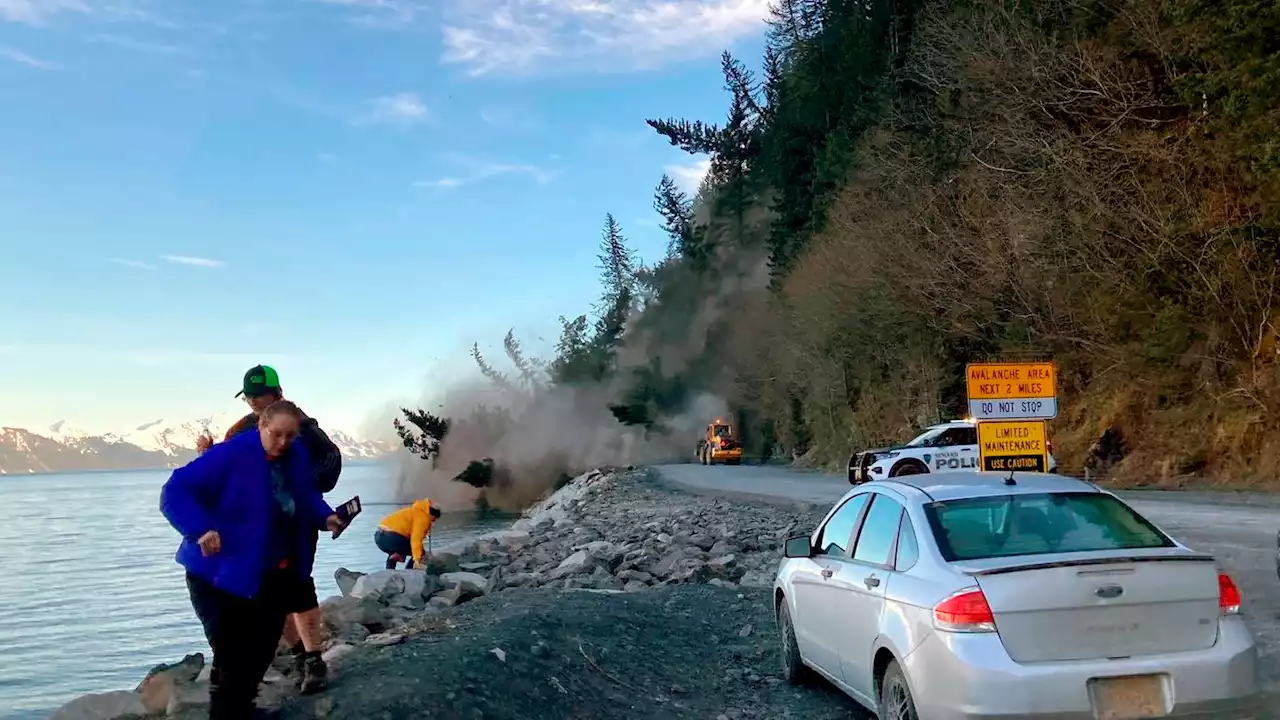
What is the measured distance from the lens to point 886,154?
1442 inches

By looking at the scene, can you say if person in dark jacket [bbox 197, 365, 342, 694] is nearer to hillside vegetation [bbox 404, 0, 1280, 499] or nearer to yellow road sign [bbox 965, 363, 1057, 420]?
yellow road sign [bbox 965, 363, 1057, 420]

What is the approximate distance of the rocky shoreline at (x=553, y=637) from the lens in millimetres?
6434

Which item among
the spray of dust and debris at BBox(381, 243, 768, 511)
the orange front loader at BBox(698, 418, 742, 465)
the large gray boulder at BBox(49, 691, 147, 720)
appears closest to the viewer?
the large gray boulder at BBox(49, 691, 147, 720)

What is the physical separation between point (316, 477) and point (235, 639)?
1331 mm

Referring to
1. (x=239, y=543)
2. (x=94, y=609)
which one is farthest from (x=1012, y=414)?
(x=94, y=609)

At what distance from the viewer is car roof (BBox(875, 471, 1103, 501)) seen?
5730 millimetres

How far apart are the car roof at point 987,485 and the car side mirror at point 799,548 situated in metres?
0.86

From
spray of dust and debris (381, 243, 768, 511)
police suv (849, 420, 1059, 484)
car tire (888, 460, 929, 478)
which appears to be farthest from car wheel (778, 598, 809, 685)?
spray of dust and debris (381, 243, 768, 511)

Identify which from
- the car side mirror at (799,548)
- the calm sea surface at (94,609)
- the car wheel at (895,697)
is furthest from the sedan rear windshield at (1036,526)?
the calm sea surface at (94,609)

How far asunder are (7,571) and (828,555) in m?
32.5

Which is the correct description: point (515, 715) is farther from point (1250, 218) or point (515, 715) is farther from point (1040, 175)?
point (1040, 175)

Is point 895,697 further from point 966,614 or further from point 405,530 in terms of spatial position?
point 405,530

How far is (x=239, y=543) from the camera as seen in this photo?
530cm

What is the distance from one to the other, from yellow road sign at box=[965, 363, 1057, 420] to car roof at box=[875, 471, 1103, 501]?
18.7 ft
